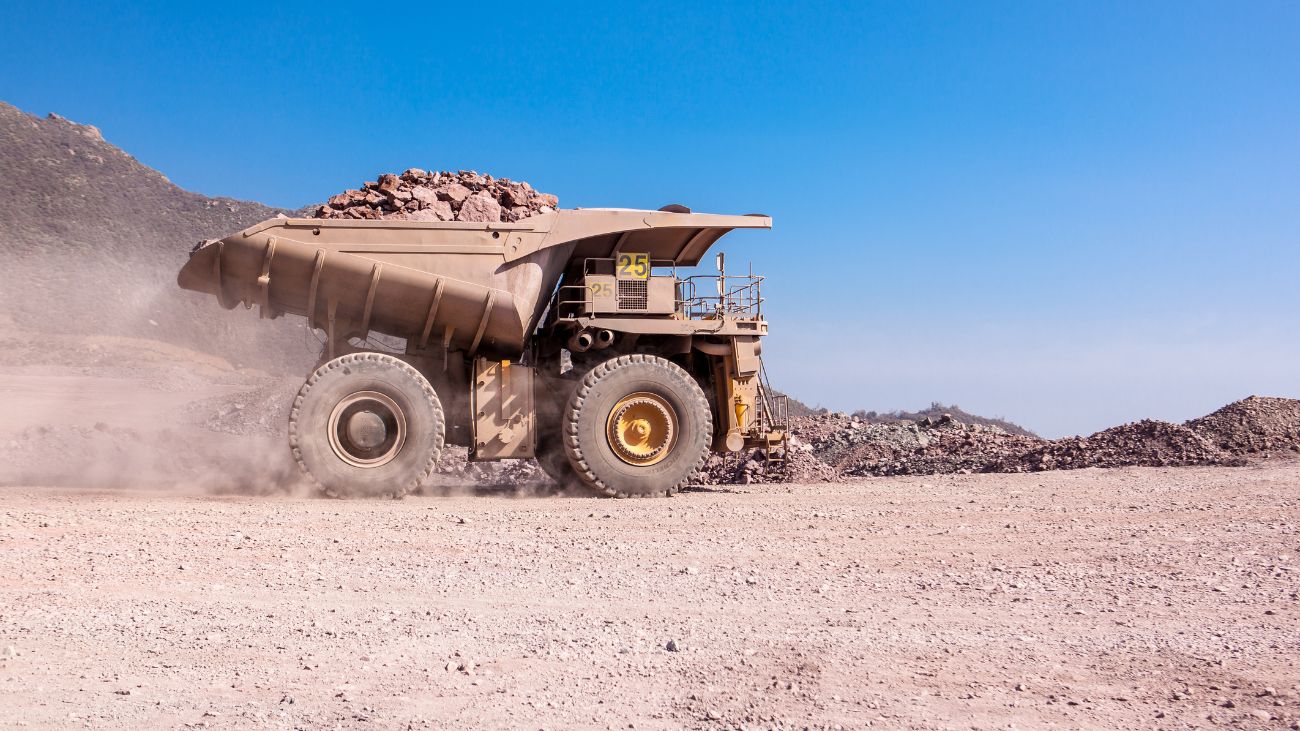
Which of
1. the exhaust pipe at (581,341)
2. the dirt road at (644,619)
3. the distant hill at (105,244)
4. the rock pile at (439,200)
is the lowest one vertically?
the dirt road at (644,619)

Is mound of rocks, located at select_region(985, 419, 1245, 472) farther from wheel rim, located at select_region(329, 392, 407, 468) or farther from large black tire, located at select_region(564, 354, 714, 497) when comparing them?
wheel rim, located at select_region(329, 392, 407, 468)

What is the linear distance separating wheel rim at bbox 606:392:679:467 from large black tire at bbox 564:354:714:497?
0.01 metres

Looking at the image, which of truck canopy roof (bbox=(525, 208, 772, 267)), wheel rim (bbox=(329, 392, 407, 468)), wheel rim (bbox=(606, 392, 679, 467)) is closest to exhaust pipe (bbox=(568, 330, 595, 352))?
wheel rim (bbox=(606, 392, 679, 467))

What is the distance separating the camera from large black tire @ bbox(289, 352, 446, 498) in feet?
34.8

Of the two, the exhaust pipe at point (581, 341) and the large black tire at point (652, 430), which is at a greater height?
the exhaust pipe at point (581, 341)

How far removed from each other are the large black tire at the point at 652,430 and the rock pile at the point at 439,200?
90.9 inches

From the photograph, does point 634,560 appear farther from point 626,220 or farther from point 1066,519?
Result: point 626,220

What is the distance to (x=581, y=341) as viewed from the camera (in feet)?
37.7

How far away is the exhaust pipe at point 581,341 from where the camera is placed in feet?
37.5

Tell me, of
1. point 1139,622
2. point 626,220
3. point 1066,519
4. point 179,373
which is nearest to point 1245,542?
point 1066,519

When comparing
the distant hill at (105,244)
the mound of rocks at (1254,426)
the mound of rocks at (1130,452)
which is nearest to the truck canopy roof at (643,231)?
the mound of rocks at (1130,452)

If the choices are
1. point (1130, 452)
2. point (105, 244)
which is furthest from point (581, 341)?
point (105, 244)

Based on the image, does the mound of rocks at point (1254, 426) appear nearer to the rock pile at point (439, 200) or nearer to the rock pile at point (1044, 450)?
the rock pile at point (1044, 450)

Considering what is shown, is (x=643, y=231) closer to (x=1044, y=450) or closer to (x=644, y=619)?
(x=644, y=619)
